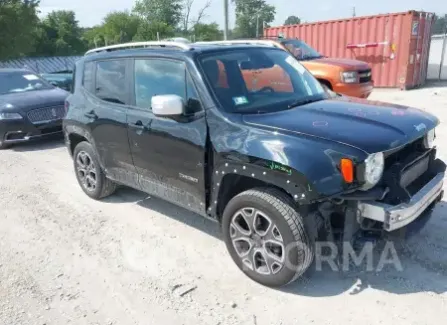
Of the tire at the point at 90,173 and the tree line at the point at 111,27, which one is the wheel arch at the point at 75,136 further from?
the tree line at the point at 111,27

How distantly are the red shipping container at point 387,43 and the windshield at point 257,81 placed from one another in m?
11.9

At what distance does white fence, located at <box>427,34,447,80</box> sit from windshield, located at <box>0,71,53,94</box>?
15.1 m

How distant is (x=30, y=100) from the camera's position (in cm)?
850

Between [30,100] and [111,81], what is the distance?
476cm

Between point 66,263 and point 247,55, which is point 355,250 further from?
point 66,263

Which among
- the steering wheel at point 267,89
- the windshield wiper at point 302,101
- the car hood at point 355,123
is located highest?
the steering wheel at point 267,89

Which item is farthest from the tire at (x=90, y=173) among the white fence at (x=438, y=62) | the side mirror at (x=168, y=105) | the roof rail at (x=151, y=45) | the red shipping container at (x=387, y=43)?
the white fence at (x=438, y=62)

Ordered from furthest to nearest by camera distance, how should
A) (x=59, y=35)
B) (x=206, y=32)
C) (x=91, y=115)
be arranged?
(x=206, y=32) → (x=59, y=35) → (x=91, y=115)

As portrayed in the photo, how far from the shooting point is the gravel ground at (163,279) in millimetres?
3062

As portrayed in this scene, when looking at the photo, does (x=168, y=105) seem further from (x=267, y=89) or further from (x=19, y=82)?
(x=19, y=82)

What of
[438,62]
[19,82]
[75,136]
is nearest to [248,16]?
[438,62]

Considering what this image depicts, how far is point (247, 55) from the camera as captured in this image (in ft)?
13.3

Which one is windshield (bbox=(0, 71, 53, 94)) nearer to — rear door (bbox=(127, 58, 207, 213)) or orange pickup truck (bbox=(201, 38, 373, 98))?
orange pickup truck (bbox=(201, 38, 373, 98))

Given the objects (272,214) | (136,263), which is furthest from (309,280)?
(136,263)
